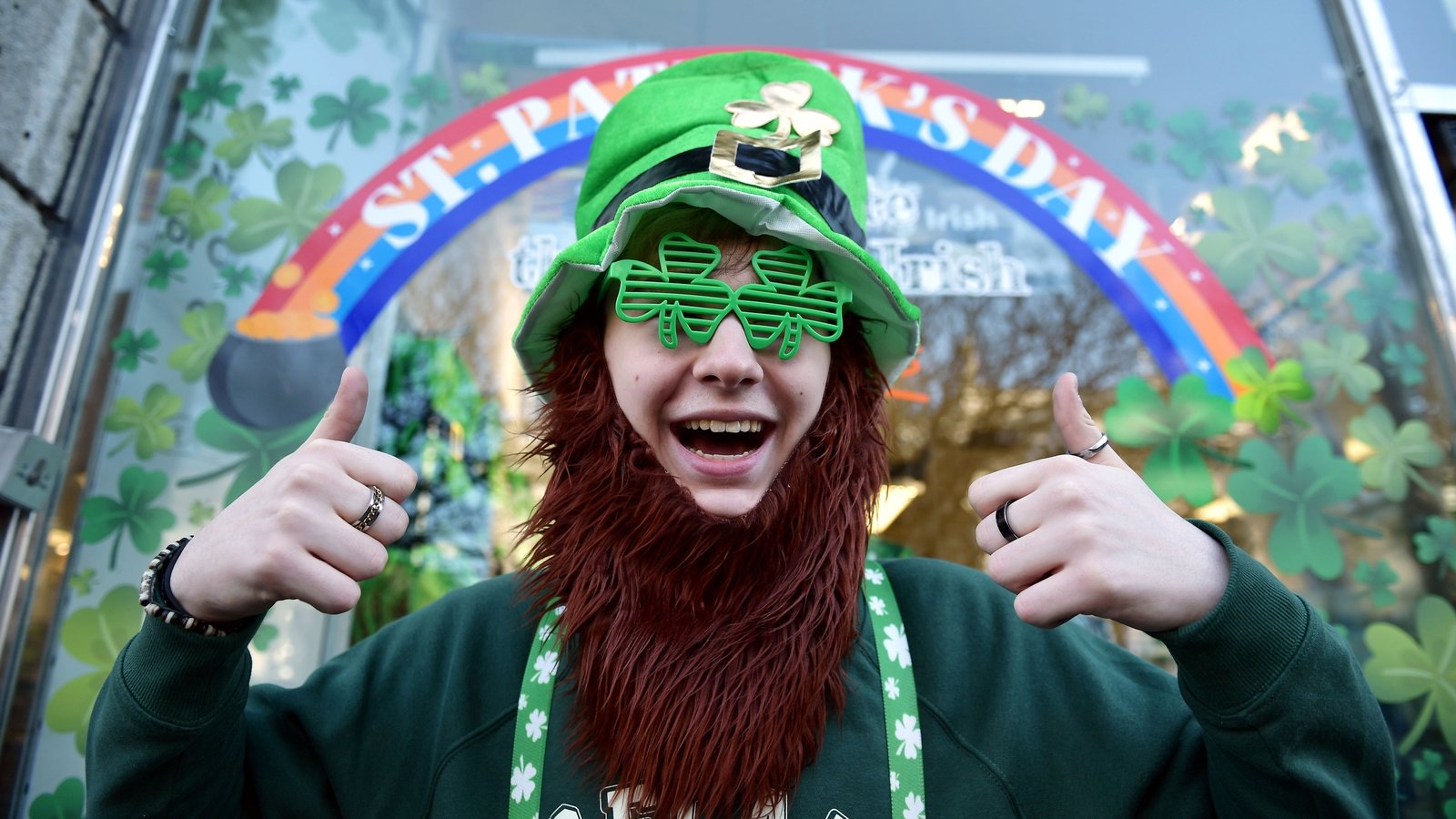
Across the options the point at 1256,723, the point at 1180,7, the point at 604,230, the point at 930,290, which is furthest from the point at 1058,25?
the point at 1256,723

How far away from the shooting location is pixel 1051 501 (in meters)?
0.88

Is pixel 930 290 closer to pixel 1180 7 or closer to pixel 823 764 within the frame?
pixel 1180 7

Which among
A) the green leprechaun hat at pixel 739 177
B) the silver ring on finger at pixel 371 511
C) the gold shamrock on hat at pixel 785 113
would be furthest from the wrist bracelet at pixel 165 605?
the gold shamrock on hat at pixel 785 113

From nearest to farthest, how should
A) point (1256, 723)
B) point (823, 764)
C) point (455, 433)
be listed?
1. point (1256, 723)
2. point (823, 764)
3. point (455, 433)

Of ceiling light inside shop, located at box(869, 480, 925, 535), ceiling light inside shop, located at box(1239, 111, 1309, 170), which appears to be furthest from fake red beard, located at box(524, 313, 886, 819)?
ceiling light inside shop, located at box(1239, 111, 1309, 170)

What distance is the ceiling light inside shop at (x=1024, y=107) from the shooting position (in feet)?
7.27

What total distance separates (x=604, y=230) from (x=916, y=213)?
48.5 inches

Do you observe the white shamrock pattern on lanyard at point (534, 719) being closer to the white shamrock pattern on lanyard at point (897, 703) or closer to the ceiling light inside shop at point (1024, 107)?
the white shamrock pattern on lanyard at point (897, 703)

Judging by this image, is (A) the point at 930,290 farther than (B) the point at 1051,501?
Yes

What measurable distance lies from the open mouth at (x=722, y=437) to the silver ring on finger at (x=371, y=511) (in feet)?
1.25

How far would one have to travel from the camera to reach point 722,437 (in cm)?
118

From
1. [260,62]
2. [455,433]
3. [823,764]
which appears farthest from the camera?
[260,62]

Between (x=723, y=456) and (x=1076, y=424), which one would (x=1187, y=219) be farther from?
(x=723, y=456)

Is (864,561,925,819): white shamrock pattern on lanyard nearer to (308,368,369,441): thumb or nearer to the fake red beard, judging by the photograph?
the fake red beard
